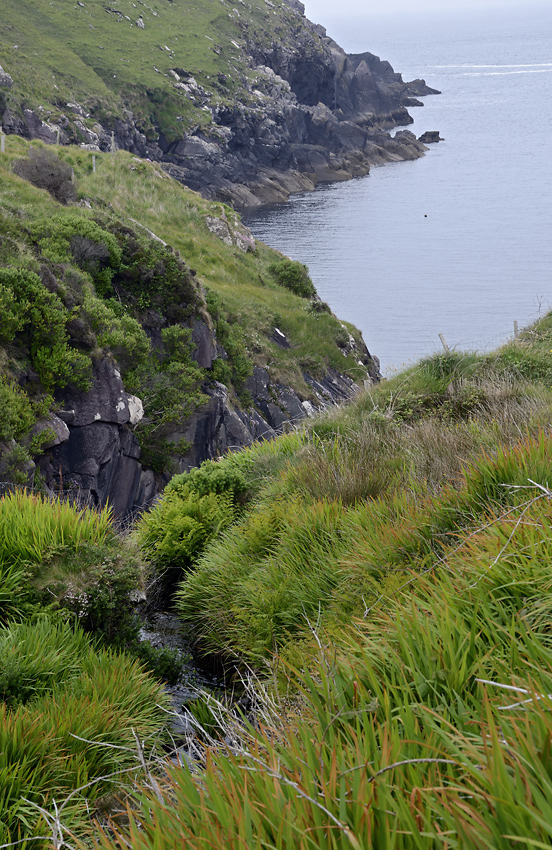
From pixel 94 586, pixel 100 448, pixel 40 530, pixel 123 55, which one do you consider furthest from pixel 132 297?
pixel 123 55


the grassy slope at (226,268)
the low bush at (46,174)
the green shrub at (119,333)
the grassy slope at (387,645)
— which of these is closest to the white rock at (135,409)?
the green shrub at (119,333)

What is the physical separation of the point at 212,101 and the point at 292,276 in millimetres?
84257

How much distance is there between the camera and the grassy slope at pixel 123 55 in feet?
271

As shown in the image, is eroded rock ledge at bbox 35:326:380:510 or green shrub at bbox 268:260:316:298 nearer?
eroded rock ledge at bbox 35:326:380:510

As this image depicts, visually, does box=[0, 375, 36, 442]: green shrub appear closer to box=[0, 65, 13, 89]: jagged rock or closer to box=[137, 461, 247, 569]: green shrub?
box=[137, 461, 247, 569]: green shrub

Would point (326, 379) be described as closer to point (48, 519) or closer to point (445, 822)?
point (48, 519)

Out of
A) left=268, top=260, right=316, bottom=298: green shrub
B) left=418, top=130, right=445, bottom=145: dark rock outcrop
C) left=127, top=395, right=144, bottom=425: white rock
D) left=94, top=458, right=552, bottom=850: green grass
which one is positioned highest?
left=418, top=130, right=445, bottom=145: dark rock outcrop

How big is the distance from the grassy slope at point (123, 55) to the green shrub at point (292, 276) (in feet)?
170

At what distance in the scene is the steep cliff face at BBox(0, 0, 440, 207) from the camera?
278 ft

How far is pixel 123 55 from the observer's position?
10225cm

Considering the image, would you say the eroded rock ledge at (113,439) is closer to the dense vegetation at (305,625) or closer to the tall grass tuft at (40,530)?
the dense vegetation at (305,625)

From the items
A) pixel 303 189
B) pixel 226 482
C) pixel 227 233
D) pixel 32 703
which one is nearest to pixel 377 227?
pixel 303 189

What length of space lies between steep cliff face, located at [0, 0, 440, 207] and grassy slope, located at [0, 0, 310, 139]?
244 millimetres

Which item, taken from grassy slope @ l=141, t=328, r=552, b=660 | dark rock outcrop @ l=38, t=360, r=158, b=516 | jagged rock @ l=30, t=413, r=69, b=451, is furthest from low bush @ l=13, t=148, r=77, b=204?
grassy slope @ l=141, t=328, r=552, b=660
